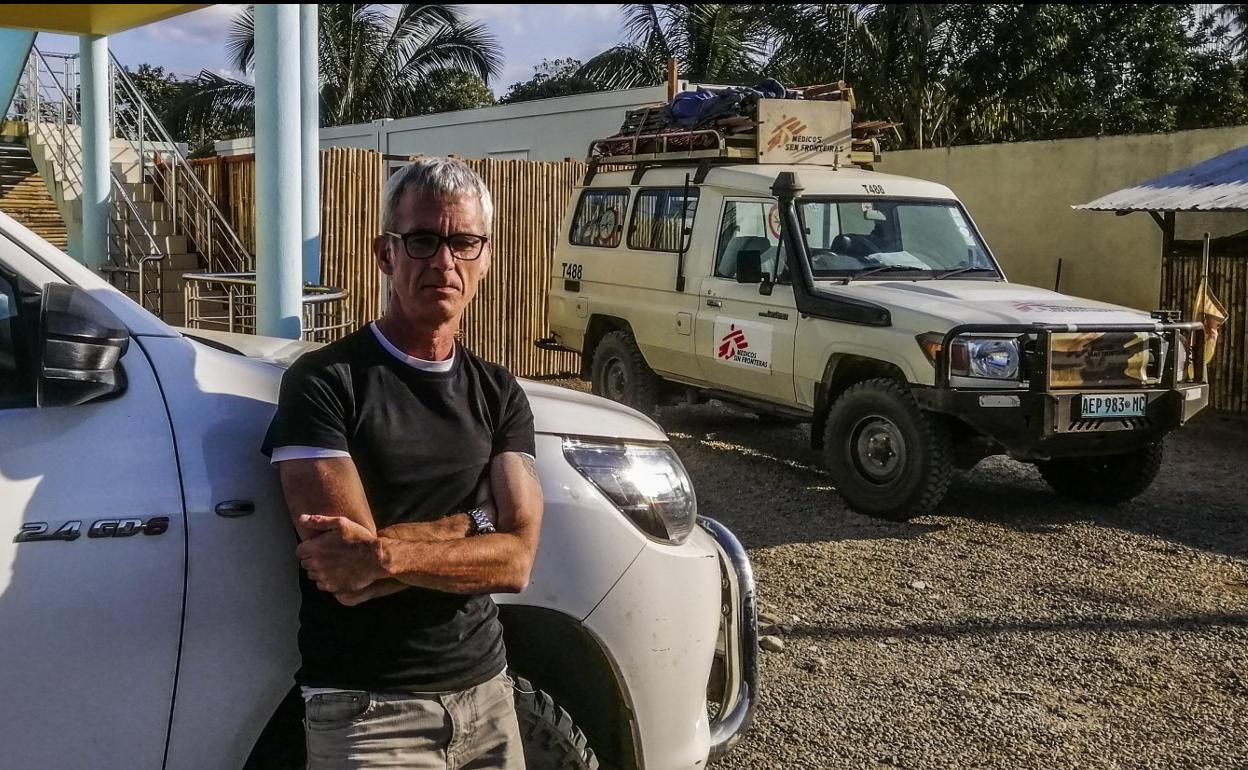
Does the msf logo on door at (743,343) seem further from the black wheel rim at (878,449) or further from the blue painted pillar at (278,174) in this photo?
the blue painted pillar at (278,174)

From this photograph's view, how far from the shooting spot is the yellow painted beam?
13.5ft

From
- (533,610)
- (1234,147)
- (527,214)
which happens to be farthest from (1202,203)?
(533,610)

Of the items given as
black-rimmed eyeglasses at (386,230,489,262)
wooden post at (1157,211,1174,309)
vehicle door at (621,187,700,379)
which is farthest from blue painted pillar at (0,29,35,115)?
wooden post at (1157,211,1174,309)

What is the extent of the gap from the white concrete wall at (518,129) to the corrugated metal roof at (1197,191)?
5.80 m

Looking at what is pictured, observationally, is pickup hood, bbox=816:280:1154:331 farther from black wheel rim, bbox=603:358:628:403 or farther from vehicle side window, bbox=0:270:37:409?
vehicle side window, bbox=0:270:37:409

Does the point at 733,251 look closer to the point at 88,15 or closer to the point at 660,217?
the point at 660,217

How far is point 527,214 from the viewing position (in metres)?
12.5

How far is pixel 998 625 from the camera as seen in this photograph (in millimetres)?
5203

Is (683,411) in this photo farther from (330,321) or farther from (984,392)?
(984,392)

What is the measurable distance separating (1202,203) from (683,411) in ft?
15.3

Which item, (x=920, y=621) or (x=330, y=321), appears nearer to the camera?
(x=920, y=621)

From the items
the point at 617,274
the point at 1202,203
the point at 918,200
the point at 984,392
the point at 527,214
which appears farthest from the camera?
the point at 527,214

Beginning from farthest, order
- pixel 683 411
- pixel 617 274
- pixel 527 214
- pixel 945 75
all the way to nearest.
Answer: pixel 945 75, pixel 527 214, pixel 683 411, pixel 617 274

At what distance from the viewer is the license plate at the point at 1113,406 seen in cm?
638
